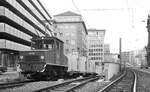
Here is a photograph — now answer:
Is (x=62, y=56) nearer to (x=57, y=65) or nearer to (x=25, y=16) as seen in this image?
(x=57, y=65)

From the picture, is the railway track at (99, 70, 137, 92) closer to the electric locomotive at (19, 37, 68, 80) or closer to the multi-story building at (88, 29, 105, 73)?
the electric locomotive at (19, 37, 68, 80)

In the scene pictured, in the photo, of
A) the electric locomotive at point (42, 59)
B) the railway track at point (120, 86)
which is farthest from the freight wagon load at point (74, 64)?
the railway track at point (120, 86)

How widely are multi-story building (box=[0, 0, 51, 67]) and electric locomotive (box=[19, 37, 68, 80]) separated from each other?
21424 mm

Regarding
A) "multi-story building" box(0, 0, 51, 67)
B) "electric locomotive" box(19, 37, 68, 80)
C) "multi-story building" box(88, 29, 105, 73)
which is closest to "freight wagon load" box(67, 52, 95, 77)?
"electric locomotive" box(19, 37, 68, 80)

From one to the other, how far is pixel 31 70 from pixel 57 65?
10.4 feet

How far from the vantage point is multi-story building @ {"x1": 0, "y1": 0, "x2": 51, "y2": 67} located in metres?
56.3

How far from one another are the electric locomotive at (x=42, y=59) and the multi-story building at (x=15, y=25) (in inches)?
843

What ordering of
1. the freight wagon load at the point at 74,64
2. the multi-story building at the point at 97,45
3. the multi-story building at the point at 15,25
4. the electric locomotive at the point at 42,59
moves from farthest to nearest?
1. the multi-story building at the point at 97,45
2. the multi-story building at the point at 15,25
3. the freight wagon load at the point at 74,64
4. the electric locomotive at the point at 42,59

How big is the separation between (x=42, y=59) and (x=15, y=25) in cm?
4462

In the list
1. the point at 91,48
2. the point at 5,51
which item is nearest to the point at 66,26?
the point at 91,48

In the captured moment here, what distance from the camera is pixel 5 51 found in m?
61.8

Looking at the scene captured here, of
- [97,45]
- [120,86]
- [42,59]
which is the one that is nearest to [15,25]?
[97,45]

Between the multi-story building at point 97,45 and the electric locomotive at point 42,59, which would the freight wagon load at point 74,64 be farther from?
the multi-story building at point 97,45

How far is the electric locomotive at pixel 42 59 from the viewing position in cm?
2222
